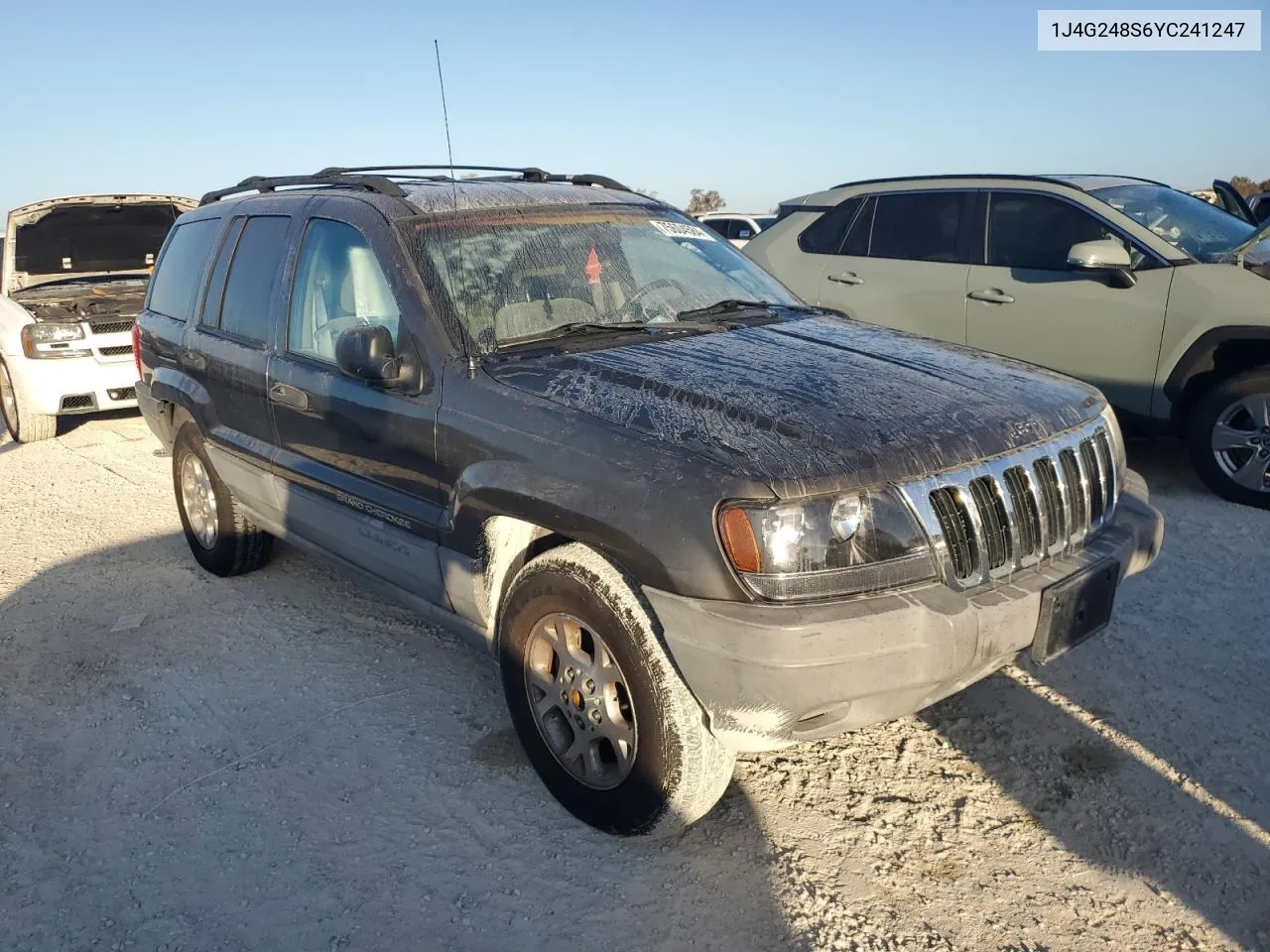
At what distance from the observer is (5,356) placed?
8.27 metres

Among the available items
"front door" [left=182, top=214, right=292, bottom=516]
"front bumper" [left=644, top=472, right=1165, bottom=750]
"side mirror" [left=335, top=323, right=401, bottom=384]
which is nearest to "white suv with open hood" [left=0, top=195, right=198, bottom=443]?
"front door" [left=182, top=214, right=292, bottom=516]

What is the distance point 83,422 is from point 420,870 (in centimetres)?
840

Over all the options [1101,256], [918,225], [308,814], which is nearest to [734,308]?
[308,814]

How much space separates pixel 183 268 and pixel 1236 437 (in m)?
5.62

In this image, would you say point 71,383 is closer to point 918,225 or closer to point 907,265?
point 907,265

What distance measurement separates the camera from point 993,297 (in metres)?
6.16

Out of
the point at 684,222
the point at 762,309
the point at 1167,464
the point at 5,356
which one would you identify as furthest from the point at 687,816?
the point at 5,356

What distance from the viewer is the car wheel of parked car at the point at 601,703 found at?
2.53 metres

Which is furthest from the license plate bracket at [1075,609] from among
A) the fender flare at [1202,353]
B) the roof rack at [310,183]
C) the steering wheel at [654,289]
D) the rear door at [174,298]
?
the rear door at [174,298]

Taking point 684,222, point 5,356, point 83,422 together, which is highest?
point 684,222

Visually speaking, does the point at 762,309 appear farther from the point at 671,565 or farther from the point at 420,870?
the point at 420,870

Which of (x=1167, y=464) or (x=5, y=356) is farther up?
(x=5, y=356)

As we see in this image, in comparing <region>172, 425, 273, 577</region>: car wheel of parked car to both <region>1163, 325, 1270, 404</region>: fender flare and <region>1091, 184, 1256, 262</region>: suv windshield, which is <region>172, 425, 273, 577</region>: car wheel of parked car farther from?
<region>1091, 184, 1256, 262</region>: suv windshield

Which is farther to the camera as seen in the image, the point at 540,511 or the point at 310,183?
the point at 310,183
